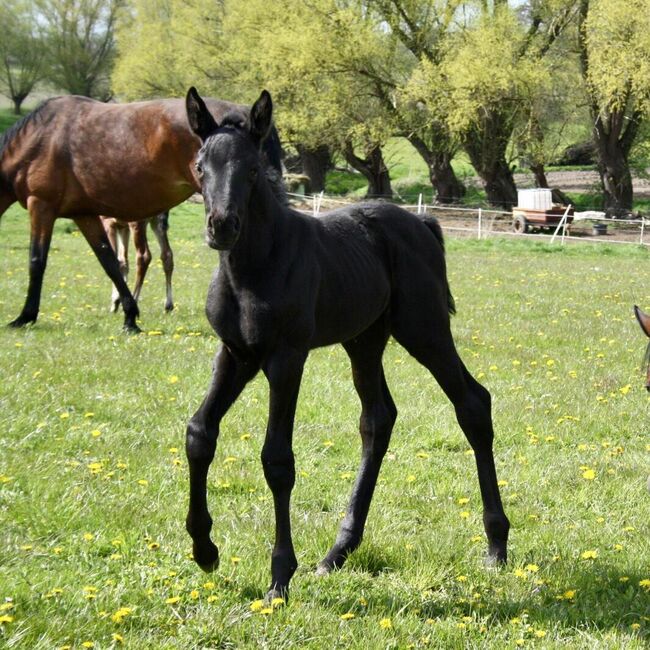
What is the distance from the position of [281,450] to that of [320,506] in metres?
1.61

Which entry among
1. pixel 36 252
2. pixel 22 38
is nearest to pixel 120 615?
pixel 36 252

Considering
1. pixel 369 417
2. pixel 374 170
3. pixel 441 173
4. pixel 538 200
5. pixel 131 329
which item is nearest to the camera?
pixel 369 417

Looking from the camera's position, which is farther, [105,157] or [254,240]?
[105,157]

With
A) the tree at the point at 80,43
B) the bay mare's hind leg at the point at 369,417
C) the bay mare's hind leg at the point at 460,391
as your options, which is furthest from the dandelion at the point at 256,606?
the tree at the point at 80,43

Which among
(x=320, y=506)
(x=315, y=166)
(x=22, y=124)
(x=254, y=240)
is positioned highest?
(x=22, y=124)

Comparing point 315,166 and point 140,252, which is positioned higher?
point 140,252

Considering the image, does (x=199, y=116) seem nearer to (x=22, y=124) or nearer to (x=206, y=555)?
(x=206, y=555)

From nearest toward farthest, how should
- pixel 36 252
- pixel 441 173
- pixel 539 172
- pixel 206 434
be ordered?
pixel 206 434, pixel 36 252, pixel 539 172, pixel 441 173

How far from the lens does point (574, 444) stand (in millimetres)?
7066

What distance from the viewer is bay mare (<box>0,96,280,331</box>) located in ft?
33.7

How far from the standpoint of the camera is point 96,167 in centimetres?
1070

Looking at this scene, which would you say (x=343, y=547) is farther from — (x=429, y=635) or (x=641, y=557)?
(x=641, y=557)

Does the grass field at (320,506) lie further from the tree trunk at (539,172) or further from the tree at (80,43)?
the tree at (80,43)

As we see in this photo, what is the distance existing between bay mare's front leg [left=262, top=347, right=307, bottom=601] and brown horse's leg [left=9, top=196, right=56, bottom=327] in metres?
7.61
